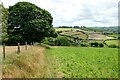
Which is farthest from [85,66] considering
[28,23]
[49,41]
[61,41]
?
[61,41]

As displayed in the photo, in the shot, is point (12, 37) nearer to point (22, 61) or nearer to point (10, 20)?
point (10, 20)

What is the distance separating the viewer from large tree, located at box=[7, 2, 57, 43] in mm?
53719

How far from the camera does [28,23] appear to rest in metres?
53.8

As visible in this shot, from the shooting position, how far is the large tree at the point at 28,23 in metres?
53.7

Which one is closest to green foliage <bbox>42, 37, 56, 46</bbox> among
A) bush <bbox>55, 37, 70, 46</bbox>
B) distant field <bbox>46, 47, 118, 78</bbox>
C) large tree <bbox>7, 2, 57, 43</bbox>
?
bush <bbox>55, 37, 70, 46</bbox>

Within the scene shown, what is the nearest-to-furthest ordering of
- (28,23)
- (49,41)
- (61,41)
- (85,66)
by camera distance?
(85,66)
(28,23)
(49,41)
(61,41)

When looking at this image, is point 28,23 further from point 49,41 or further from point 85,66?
point 85,66

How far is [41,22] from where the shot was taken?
55156 mm

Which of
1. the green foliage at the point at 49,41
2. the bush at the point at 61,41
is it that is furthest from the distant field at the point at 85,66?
the bush at the point at 61,41

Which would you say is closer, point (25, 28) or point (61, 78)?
point (61, 78)

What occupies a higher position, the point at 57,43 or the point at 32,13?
the point at 32,13

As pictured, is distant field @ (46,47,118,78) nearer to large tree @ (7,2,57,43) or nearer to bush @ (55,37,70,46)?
Result: large tree @ (7,2,57,43)

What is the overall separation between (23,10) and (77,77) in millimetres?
45161

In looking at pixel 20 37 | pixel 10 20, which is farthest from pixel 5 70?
pixel 10 20
